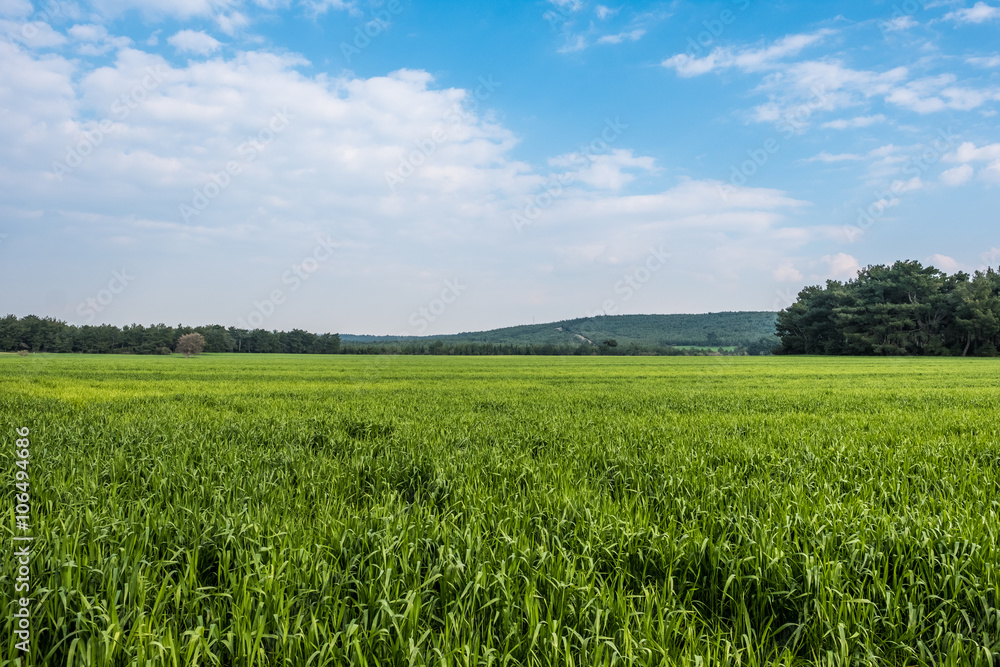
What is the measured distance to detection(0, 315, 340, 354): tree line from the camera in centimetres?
10475

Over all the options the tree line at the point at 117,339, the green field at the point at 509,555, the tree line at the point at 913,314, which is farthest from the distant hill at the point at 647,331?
the green field at the point at 509,555

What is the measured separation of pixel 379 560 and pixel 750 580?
265cm

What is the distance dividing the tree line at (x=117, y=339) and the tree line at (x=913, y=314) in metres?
102

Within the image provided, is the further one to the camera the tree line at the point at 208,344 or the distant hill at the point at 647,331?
the distant hill at the point at 647,331

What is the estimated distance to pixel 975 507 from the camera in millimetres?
5359

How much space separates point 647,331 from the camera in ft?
545

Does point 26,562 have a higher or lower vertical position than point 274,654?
higher

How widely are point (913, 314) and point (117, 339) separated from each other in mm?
150705

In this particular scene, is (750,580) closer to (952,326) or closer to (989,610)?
(989,610)

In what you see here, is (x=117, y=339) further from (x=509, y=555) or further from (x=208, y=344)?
(x=509, y=555)

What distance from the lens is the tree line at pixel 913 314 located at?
76.1 m

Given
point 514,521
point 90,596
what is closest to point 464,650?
point 514,521

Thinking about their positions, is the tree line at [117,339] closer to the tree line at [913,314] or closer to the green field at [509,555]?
the tree line at [913,314]

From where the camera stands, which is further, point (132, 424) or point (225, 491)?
point (132, 424)
